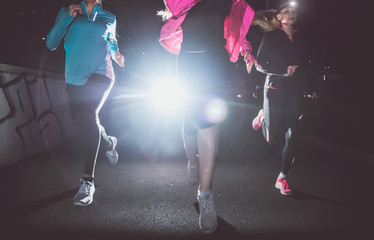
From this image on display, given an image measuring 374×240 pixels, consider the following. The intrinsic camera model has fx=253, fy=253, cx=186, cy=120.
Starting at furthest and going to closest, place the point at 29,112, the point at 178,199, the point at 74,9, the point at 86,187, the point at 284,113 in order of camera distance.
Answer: the point at 29,112, the point at 284,113, the point at 178,199, the point at 86,187, the point at 74,9

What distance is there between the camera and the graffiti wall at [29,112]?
405 centimetres

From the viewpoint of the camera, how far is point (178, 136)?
7098 mm

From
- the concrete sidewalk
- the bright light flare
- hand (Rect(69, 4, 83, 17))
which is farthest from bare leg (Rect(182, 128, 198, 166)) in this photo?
the bright light flare

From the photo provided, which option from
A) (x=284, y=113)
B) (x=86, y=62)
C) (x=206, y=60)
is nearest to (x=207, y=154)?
(x=206, y=60)

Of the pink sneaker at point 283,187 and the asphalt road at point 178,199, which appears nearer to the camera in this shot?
the asphalt road at point 178,199

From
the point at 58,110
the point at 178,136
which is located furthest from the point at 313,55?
the point at 58,110

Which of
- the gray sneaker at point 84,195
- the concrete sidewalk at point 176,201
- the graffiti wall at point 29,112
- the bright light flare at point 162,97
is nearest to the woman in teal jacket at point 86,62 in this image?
the gray sneaker at point 84,195

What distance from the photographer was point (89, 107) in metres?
2.73

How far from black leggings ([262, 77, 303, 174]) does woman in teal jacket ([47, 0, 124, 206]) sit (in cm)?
190

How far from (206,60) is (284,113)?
1280 millimetres

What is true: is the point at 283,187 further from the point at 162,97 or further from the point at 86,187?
the point at 162,97

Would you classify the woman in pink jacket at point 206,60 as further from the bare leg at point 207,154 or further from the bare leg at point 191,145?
the bare leg at point 191,145

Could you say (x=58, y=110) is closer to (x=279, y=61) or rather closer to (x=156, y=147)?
(x=156, y=147)

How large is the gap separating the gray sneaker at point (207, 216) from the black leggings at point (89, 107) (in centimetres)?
135
